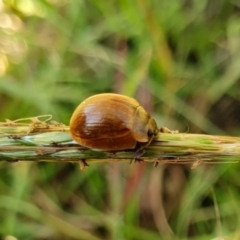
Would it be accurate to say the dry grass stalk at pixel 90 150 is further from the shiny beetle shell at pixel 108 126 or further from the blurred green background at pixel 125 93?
the blurred green background at pixel 125 93

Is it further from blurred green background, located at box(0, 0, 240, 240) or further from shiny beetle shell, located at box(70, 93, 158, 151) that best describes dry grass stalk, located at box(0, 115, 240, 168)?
blurred green background, located at box(0, 0, 240, 240)

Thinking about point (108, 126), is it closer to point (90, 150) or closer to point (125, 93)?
point (90, 150)

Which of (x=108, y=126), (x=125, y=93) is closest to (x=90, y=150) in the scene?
(x=108, y=126)

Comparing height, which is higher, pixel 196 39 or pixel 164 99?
pixel 196 39

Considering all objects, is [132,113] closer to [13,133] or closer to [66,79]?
[13,133]

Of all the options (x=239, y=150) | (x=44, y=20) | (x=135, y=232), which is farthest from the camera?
(x=44, y=20)

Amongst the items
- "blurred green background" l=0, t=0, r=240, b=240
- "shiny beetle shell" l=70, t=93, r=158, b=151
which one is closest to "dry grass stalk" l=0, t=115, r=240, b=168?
"shiny beetle shell" l=70, t=93, r=158, b=151

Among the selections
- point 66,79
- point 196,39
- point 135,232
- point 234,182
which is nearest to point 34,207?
point 135,232
